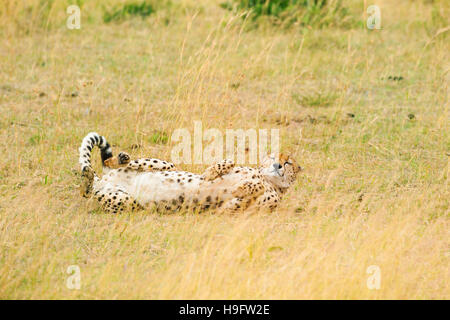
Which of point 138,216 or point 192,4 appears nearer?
point 138,216

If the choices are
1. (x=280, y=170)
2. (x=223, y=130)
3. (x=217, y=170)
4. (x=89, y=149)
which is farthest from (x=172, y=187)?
(x=223, y=130)

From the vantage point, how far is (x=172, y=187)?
15.1 ft

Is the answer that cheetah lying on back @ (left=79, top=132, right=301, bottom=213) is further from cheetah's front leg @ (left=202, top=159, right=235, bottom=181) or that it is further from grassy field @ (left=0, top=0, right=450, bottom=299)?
grassy field @ (left=0, top=0, right=450, bottom=299)

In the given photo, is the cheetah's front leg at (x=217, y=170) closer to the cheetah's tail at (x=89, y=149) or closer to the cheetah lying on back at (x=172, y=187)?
the cheetah lying on back at (x=172, y=187)

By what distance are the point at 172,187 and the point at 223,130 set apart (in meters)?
Answer: 1.38

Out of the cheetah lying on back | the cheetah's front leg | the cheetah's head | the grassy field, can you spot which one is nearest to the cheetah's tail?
the cheetah lying on back

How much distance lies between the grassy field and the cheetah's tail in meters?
0.29

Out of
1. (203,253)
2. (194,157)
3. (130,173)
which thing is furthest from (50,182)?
(203,253)

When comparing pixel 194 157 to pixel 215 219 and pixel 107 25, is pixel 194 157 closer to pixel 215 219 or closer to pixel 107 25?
pixel 215 219

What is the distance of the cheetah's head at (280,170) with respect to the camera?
4.98 metres

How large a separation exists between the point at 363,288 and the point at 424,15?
22.4 ft

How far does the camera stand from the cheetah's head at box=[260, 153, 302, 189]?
16.3 ft

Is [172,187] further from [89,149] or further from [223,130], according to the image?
[223,130]

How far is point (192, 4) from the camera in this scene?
9547 millimetres
